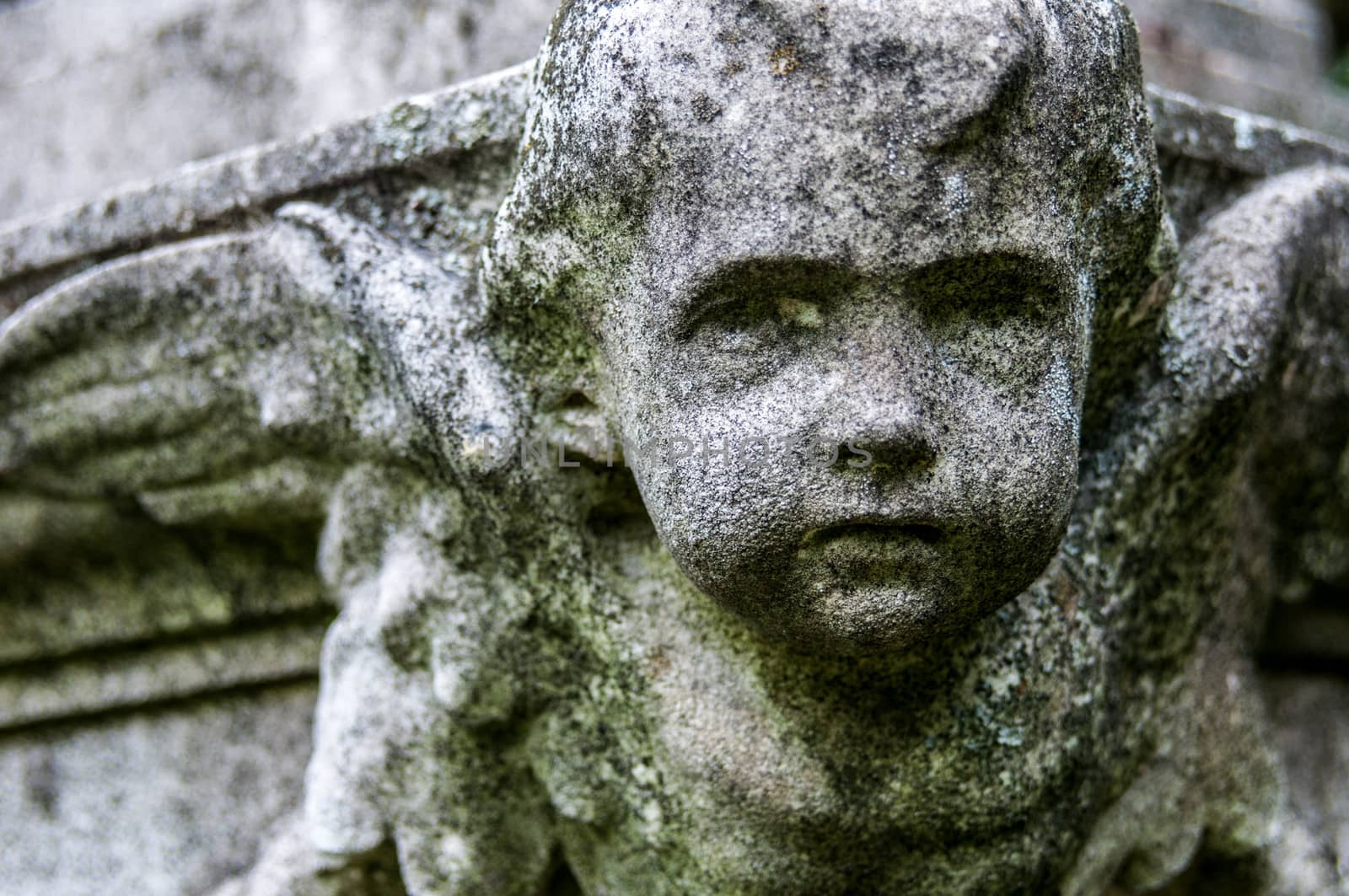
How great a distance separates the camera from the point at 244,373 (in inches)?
40.5

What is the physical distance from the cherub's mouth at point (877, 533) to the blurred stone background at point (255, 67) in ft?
1.88

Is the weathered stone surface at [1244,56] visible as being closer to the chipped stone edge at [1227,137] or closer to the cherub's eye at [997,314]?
the chipped stone edge at [1227,137]

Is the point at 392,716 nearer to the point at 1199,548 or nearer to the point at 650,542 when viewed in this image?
the point at 650,542

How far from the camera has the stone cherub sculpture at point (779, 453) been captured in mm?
716

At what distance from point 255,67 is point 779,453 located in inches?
30.2

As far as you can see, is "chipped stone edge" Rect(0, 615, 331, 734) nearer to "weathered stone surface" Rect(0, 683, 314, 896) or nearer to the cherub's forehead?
"weathered stone surface" Rect(0, 683, 314, 896)

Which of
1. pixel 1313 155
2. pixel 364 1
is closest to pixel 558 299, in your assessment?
pixel 364 1

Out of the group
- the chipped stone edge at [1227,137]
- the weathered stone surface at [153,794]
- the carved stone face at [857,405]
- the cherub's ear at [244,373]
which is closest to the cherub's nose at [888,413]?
the carved stone face at [857,405]

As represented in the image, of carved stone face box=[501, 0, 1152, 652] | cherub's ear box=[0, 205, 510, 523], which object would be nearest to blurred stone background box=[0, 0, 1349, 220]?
cherub's ear box=[0, 205, 510, 523]

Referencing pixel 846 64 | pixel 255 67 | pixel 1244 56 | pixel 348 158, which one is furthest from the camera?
pixel 1244 56

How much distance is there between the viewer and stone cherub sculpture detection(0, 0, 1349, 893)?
72 centimetres

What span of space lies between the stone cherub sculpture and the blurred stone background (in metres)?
0.26

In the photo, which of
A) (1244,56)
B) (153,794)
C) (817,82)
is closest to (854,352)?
(817,82)

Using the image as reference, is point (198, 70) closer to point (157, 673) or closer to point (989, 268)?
point (157, 673)
